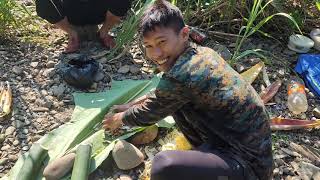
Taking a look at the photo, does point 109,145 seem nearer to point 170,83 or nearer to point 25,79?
point 170,83

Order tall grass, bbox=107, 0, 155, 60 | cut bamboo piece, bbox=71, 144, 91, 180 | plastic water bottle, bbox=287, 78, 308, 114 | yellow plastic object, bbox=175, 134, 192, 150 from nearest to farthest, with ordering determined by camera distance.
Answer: cut bamboo piece, bbox=71, 144, 91, 180 < yellow plastic object, bbox=175, 134, 192, 150 < plastic water bottle, bbox=287, 78, 308, 114 < tall grass, bbox=107, 0, 155, 60

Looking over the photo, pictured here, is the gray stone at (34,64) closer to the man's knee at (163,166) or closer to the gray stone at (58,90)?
the gray stone at (58,90)

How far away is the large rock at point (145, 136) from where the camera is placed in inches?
95.8

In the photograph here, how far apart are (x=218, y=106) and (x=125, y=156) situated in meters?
0.62

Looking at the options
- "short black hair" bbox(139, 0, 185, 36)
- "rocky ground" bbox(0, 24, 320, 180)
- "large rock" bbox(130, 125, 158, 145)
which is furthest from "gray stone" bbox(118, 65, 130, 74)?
"short black hair" bbox(139, 0, 185, 36)

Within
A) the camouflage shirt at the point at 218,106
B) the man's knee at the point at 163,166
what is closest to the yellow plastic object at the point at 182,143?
the camouflage shirt at the point at 218,106

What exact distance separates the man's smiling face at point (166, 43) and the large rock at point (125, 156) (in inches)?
22.6

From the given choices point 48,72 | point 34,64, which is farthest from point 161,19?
point 34,64

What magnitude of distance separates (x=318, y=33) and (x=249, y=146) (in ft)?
5.33

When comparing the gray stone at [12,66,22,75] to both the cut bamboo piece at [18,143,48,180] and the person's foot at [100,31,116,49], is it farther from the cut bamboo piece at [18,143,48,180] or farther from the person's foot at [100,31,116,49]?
the cut bamboo piece at [18,143,48,180]

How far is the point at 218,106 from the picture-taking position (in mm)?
1851

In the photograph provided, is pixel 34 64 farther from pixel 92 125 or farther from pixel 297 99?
pixel 297 99

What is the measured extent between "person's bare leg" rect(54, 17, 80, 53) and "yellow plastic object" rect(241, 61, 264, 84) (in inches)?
43.9

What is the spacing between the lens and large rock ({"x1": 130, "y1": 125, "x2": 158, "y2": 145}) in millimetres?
2434
